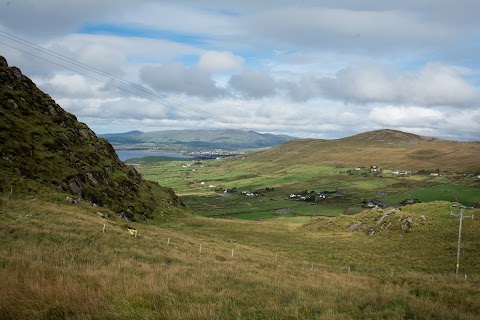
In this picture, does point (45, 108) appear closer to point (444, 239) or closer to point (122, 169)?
Answer: point (122, 169)

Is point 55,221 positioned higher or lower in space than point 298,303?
lower

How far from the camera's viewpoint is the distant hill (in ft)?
171

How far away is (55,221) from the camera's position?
3039cm

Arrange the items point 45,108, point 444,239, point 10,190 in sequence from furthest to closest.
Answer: point 45,108
point 444,239
point 10,190

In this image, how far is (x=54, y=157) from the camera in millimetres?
61750

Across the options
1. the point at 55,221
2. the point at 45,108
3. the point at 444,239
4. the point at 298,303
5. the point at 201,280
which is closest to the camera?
the point at 298,303

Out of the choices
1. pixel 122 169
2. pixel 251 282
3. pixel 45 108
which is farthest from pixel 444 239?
pixel 45 108

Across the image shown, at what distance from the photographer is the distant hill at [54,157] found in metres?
52.2

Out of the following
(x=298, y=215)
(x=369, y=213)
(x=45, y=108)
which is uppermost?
(x=45, y=108)

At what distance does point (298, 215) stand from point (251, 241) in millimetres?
77821

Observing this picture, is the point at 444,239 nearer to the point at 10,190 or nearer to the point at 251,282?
the point at 251,282

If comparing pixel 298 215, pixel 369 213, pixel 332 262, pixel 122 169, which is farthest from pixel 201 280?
pixel 298 215

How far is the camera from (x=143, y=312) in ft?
25.4

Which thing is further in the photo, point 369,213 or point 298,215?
point 298,215
